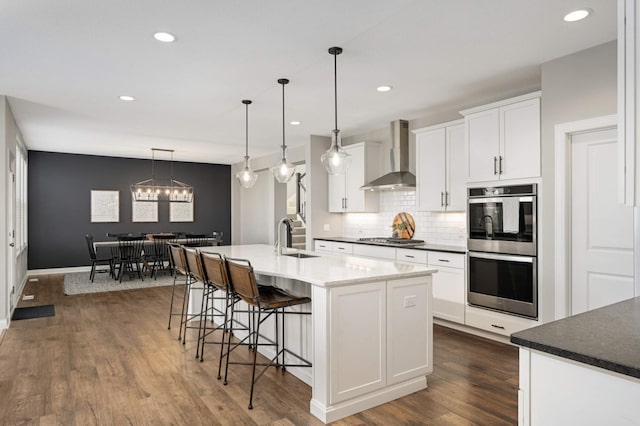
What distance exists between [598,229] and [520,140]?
1.06m

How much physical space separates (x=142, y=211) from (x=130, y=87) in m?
5.99

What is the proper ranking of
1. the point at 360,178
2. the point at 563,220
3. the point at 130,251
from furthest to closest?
the point at 130,251 → the point at 360,178 → the point at 563,220

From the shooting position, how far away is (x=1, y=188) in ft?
15.0

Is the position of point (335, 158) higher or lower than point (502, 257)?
higher

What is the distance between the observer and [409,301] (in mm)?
2906

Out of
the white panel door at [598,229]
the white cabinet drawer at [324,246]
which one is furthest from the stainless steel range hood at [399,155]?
the white panel door at [598,229]

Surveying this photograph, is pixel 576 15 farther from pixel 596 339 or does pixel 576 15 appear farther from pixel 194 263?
pixel 194 263

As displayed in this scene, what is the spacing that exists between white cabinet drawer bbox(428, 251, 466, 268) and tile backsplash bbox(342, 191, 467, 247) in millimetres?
554

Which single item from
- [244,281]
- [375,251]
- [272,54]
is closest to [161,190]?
[375,251]

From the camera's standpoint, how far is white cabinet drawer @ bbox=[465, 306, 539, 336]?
3.84m

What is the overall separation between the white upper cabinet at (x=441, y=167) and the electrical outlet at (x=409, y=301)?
2173 millimetres

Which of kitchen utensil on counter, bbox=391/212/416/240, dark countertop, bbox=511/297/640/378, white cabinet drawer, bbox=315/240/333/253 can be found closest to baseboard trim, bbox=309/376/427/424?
dark countertop, bbox=511/297/640/378

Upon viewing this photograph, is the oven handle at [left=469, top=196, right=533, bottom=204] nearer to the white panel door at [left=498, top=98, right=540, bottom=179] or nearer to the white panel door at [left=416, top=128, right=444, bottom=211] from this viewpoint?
the white panel door at [left=498, top=98, right=540, bottom=179]

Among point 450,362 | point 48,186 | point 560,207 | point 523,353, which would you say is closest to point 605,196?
point 560,207
